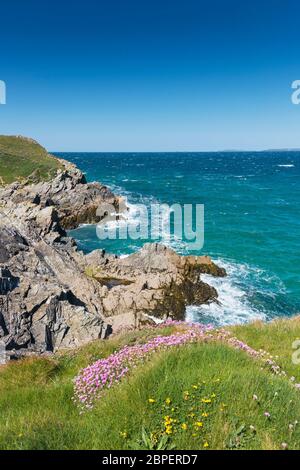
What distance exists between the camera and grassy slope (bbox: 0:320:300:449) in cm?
525

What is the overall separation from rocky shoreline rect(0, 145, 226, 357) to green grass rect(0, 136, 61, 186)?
4149cm

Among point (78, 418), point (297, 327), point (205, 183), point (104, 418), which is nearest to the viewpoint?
point (104, 418)

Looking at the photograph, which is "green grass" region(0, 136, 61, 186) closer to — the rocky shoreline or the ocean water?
the ocean water

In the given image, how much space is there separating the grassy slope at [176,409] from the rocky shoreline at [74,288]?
7.35m

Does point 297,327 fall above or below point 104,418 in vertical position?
below

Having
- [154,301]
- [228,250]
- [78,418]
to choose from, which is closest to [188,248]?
[228,250]

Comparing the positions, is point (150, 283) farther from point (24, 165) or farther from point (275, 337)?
point (24, 165)

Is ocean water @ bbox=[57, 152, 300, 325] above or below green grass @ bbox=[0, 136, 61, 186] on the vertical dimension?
below

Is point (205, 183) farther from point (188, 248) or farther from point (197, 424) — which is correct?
point (197, 424)

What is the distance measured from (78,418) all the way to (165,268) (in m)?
28.6

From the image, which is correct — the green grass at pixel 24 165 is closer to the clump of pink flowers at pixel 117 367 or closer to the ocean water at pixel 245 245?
the ocean water at pixel 245 245

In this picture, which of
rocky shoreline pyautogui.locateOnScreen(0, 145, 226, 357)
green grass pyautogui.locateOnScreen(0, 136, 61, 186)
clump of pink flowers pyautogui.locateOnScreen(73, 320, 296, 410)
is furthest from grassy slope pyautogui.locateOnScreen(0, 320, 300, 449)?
green grass pyautogui.locateOnScreen(0, 136, 61, 186)

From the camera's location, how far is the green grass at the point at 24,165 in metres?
90.8

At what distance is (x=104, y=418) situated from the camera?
594cm
